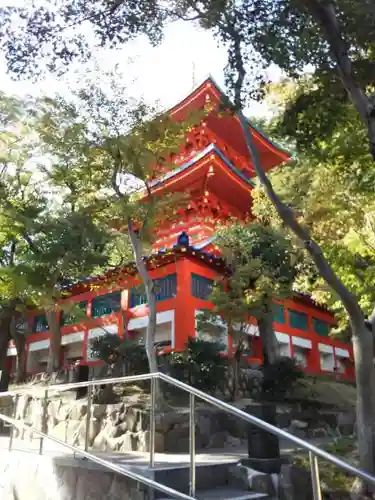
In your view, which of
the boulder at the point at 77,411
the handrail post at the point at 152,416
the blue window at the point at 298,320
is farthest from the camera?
the blue window at the point at 298,320

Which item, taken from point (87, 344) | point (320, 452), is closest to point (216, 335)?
point (87, 344)

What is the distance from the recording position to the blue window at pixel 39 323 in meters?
20.1

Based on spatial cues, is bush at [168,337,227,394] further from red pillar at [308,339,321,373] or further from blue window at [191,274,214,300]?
red pillar at [308,339,321,373]

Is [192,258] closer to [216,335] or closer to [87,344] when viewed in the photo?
[216,335]

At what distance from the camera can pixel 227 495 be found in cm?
470

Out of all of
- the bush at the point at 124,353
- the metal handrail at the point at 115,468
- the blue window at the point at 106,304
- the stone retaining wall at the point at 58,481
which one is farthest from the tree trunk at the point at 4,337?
the metal handrail at the point at 115,468

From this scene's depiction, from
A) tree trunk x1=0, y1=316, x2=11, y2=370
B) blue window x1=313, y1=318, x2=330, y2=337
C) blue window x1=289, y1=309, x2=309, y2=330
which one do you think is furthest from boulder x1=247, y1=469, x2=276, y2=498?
blue window x1=313, y1=318, x2=330, y2=337

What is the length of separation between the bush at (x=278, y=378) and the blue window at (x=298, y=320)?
5617 millimetres

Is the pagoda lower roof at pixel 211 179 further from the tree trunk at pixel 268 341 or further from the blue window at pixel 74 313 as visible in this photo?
the tree trunk at pixel 268 341

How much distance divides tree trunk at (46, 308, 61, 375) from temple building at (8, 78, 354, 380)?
131 cm

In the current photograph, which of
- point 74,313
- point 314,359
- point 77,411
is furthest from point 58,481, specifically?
point 314,359

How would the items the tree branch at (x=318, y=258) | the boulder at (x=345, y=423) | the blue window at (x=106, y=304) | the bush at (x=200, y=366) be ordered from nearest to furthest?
the tree branch at (x=318, y=258)
the bush at (x=200, y=366)
the boulder at (x=345, y=423)
the blue window at (x=106, y=304)

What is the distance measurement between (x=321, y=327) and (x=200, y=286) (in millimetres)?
9689

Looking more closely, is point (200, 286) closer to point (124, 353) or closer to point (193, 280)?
point (193, 280)
